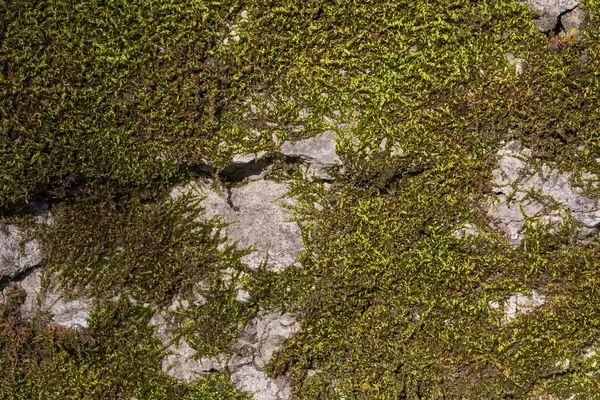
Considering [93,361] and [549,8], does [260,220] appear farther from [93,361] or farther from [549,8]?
[549,8]

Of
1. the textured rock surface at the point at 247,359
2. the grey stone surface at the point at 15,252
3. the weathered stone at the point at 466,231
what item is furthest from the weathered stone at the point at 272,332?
the grey stone surface at the point at 15,252

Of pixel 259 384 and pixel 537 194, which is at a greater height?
pixel 537 194

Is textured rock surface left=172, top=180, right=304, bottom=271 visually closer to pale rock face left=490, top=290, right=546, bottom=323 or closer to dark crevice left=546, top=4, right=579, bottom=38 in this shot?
pale rock face left=490, top=290, right=546, bottom=323

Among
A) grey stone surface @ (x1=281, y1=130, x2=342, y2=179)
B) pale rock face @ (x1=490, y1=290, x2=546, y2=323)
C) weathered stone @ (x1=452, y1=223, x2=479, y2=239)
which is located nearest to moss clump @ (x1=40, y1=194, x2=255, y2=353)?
grey stone surface @ (x1=281, y1=130, x2=342, y2=179)

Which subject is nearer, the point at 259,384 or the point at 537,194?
the point at 537,194

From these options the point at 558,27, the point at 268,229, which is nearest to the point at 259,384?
the point at 268,229

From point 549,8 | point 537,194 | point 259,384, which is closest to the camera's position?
point 549,8

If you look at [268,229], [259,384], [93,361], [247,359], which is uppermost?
[268,229]

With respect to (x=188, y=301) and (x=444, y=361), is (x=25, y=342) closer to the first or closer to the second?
(x=188, y=301)
